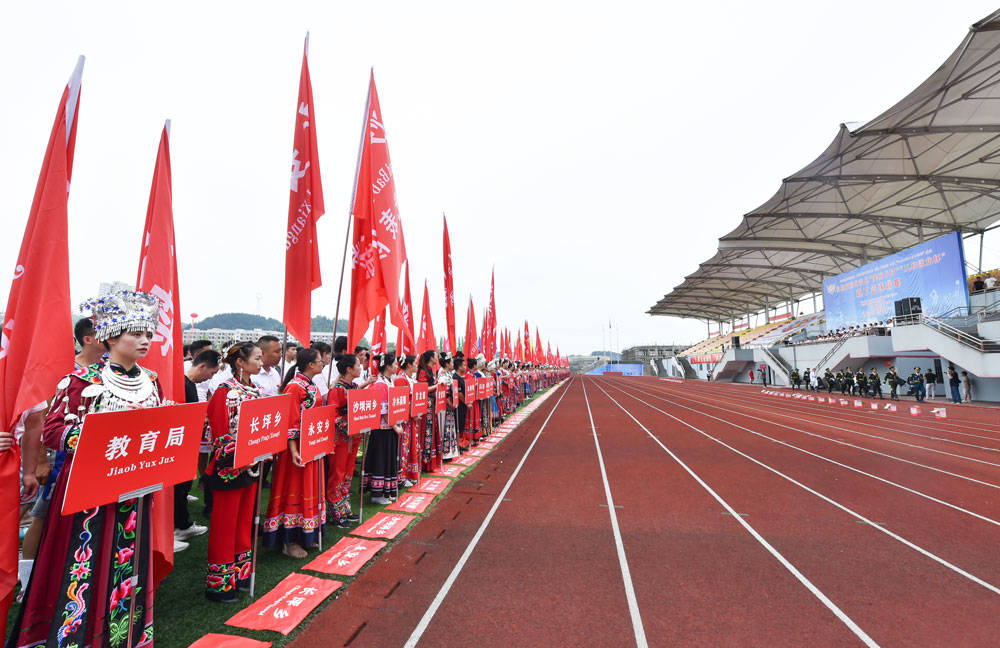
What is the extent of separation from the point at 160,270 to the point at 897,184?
2841 centimetres

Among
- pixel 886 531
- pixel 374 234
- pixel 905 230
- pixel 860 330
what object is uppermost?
pixel 905 230

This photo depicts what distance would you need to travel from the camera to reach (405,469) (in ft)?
18.1

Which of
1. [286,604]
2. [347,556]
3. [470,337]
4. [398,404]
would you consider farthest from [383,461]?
[470,337]

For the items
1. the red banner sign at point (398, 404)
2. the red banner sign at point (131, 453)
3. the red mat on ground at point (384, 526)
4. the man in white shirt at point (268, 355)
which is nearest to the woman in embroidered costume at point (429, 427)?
the red banner sign at point (398, 404)

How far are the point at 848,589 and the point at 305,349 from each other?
4.80 metres

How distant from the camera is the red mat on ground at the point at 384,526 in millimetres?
3865

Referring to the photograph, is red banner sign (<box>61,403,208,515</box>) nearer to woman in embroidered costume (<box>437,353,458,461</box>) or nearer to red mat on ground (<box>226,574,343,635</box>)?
red mat on ground (<box>226,574,343,635</box>)

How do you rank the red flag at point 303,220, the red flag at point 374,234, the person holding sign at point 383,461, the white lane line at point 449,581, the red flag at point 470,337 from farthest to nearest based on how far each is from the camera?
the red flag at point 470,337
the person holding sign at point 383,461
the red flag at point 374,234
the red flag at point 303,220
the white lane line at point 449,581

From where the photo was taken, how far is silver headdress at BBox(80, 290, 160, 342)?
1.96 m

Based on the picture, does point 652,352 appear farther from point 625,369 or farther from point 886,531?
point 886,531

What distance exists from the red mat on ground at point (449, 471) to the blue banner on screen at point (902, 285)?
23833 mm

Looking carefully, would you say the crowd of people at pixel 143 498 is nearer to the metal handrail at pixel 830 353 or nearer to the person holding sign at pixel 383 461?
the person holding sign at pixel 383 461

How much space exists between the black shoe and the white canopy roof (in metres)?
18.6

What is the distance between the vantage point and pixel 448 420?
23.5 feet
